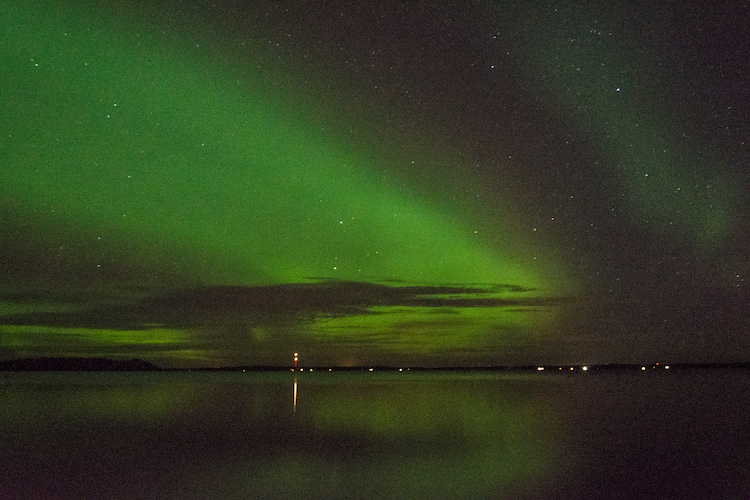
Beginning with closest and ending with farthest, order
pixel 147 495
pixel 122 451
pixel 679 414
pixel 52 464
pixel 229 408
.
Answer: pixel 147 495 → pixel 52 464 → pixel 122 451 → pixel 679 414 → pixel 229 408

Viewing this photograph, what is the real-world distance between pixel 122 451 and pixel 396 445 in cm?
494

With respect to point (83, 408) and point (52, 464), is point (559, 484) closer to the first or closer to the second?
point (52, 464)

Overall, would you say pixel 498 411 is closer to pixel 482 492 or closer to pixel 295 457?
pixel 295 457

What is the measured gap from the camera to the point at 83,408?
2517cm

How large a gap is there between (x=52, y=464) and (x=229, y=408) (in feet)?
43.3

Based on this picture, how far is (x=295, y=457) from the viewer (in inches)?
469

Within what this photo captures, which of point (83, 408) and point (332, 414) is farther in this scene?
point (83, 408)

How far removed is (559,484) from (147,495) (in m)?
5.16

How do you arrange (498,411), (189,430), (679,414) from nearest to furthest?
(189,430) → (679,414) → (498,411)

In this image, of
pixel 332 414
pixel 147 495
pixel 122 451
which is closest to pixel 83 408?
pixel 332 414

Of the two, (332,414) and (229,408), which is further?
(229,408)

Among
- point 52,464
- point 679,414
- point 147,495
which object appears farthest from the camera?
point 679,414

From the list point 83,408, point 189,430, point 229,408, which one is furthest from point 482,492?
point 83,408

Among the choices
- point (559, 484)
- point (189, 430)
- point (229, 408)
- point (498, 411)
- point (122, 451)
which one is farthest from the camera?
point (229, 408)
